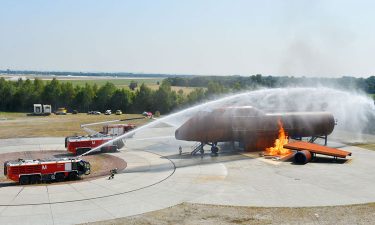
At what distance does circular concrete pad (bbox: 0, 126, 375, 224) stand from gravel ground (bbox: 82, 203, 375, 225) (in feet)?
3.68

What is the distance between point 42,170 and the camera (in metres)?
36.7

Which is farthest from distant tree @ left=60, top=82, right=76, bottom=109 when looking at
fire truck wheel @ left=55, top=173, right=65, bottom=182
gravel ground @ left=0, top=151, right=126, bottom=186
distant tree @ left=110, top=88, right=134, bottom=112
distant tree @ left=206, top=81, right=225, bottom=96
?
fire truck wheel @ left=55, top=173, right=65, bottom=182

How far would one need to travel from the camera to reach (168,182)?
37.9m

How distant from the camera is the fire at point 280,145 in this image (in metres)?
52.8

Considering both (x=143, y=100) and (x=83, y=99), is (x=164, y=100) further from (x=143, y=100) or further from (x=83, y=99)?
(x=83, y=99)

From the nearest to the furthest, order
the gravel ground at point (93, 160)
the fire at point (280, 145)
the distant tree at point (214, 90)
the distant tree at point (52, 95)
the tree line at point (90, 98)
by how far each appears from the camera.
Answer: the gravel ground at point (93, 160) < the fire at point (280, 145) < the distant tree at point (214, 90) < the tree line at point (90, 98) < the distant tree at point (52, 95)

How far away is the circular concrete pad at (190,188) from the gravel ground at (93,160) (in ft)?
5.42

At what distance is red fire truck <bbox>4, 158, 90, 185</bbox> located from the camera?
1420 inches

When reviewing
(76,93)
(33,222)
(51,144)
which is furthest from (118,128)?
(76,93)

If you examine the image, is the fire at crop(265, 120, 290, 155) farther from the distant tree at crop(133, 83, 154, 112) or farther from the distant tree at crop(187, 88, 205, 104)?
the distant tree at crop(133, 83, 154, 112)

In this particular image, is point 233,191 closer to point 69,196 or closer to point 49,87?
point 69,196

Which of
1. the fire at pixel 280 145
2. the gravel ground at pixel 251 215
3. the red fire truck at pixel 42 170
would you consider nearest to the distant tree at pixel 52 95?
the fire at pixel 280 145

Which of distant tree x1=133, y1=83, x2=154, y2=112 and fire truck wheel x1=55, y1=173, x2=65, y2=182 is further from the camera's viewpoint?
distant tree x1=133, y1=83, x2=154, y2=112

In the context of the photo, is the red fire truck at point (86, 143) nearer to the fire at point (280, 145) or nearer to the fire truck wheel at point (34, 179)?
the fire truck wheel at point (34, 179)
